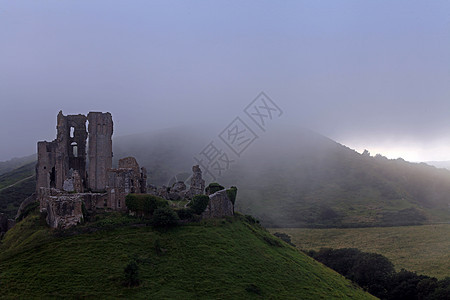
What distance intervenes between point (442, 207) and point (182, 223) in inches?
5646

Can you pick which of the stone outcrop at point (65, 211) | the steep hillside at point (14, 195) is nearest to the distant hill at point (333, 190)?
the steep hillside at point (14, 195)

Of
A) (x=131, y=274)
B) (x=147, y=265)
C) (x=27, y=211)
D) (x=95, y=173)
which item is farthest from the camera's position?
(x=95, y=173)

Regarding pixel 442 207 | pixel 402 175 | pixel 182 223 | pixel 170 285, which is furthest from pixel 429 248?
pixel 402 175

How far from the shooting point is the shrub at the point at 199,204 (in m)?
36.6

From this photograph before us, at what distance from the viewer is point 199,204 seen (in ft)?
121

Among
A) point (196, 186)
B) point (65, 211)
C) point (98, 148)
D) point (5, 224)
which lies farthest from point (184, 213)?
point (5, 224)

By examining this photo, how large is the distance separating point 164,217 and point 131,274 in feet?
29.0

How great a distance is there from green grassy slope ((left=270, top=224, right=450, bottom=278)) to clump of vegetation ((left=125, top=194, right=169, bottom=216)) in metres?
46.4

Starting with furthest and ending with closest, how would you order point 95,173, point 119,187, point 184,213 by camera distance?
point 95,173 < point 184,213 < point 119,187

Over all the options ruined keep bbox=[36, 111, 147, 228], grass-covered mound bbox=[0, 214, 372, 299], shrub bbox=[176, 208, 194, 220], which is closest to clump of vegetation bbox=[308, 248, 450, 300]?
grass-covered mound bbox=[0, 214, 372, 299]

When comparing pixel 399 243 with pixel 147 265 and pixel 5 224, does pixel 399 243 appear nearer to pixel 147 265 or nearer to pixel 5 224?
pixel 147 265

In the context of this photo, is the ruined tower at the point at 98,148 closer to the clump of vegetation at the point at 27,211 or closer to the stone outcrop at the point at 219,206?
the clump of vegetation at the point at 27,211

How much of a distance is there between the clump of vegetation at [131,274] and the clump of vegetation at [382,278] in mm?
37573

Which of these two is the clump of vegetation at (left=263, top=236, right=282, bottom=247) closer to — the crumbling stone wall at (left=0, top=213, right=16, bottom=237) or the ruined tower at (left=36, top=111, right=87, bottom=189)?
the ruined tower at (left=36, top=111, right=87, bottom=189)
